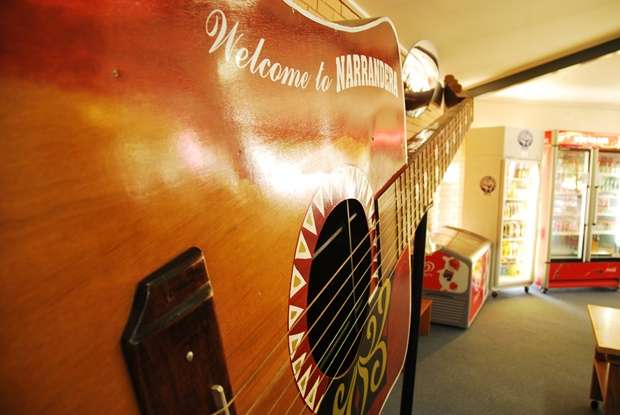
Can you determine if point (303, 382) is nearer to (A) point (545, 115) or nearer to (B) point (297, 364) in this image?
(B) point (297, 364)

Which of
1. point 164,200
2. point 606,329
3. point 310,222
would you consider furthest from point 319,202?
point 606,329

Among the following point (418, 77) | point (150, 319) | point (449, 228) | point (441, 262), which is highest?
point (418, 77)

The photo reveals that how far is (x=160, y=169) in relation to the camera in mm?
282

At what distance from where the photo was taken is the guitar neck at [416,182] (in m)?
0.86

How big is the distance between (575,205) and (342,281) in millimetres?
5814

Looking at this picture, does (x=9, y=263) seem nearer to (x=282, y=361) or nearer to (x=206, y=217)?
(x=206, y=217)

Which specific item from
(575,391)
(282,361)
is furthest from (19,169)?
(575,391)

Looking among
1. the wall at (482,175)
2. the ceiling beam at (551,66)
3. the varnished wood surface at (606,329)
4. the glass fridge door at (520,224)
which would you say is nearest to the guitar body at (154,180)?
the varnished wood surface at (606,329)

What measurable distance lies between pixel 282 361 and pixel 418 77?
8.23 feet

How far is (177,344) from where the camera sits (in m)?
0.29

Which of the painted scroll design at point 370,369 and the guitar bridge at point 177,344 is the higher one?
the guitar bridge at point 177,344

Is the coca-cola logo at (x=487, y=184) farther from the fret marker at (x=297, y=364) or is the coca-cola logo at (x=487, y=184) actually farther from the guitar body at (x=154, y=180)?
the fret marker at (x=297, y=364)

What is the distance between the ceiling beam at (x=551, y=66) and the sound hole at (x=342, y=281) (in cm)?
307

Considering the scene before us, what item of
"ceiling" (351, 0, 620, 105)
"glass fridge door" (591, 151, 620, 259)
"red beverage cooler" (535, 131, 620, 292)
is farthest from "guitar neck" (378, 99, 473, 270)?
"glass fridge door" (591, 151, 620, 259)
